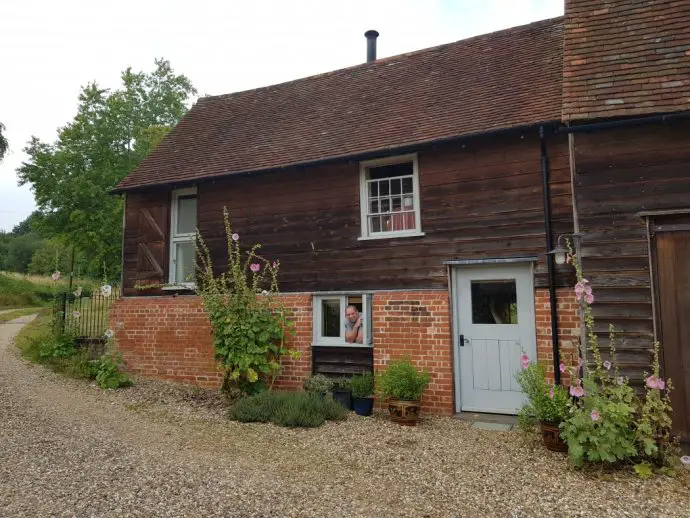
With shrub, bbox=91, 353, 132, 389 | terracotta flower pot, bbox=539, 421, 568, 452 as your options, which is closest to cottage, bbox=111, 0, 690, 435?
shrub, bbox=91, 353, 132, 389

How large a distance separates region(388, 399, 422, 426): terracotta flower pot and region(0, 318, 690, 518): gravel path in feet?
0.56

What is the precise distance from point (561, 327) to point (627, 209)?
184 centimetres

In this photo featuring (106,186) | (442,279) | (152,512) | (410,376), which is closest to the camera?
(152,512)

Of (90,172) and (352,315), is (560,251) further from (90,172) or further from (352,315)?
(90,172)

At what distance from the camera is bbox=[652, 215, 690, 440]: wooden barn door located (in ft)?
17.1

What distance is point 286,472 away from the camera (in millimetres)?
4785

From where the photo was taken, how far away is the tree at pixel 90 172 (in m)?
18.5

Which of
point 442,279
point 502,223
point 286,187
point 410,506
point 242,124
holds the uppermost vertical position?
point 242,124

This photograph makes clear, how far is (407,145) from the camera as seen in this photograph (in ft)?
24.9

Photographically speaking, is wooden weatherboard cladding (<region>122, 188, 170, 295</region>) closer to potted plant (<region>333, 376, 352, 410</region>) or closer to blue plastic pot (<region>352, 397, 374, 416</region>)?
potted plant (<region>333, 376, 352, 410</region>)

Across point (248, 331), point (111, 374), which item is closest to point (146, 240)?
point (111, 374)

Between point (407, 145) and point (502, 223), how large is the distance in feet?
6.38

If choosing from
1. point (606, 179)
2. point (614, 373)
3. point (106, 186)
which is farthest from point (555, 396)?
point (106, 186)

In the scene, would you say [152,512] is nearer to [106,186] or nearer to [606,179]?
[606,179]
